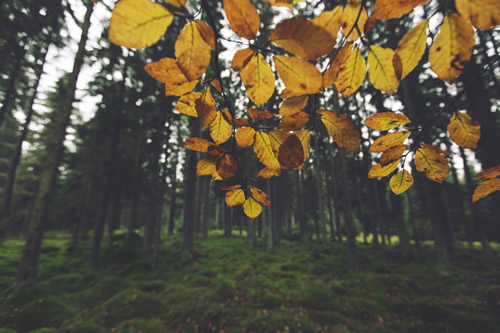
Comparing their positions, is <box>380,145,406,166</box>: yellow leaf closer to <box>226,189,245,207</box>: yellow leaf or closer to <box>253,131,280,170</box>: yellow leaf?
<box>253,131,280,170</box>: yellow leaf

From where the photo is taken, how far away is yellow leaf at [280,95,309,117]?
55cm

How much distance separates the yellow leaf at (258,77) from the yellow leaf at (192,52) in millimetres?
103

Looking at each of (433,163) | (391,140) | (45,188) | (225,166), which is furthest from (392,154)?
(45,188)

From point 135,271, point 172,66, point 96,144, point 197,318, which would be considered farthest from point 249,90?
point 96,144

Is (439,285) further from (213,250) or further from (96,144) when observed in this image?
(96,144)

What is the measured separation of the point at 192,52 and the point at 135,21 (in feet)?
0.36

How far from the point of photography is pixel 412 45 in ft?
1.40

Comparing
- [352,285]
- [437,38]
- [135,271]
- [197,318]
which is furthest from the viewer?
[135,271]

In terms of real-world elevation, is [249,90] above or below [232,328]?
above

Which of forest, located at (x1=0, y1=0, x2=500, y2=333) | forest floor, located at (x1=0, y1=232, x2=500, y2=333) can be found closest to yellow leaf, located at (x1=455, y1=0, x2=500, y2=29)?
forest, located at (x1=0, y1=0, x2=500, y2=333)

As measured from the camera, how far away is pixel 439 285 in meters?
6.59

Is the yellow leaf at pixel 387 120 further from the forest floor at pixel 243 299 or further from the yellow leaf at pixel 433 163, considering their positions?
the forest floor at pixel 243 299

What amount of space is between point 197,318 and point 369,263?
8.15 meters

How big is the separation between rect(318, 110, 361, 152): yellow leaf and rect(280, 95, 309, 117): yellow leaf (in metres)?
0.05
